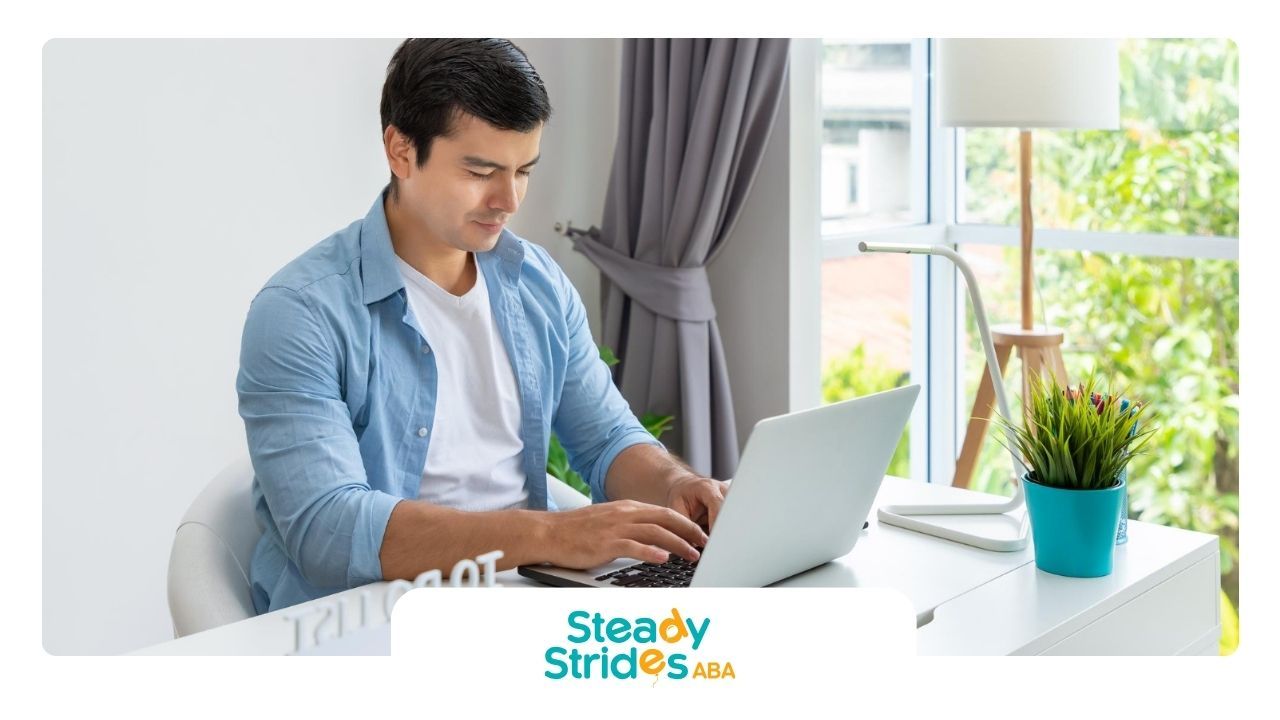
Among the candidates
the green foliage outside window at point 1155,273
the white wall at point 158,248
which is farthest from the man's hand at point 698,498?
the green foliage outside window at point 1155,273

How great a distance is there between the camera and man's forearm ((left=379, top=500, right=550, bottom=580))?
1.24 meters

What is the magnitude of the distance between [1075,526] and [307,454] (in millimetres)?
812

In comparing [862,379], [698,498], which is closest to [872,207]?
[862,379]

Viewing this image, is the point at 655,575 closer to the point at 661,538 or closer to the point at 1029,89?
the point at 661,538

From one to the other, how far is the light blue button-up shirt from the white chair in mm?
25

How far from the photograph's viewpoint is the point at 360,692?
107 cm

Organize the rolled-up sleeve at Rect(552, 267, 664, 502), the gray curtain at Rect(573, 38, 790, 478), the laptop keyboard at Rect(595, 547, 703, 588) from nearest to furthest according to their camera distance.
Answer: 1. the laptop keyboard at Rect(595, 547, 703, 588)
2. the rolled-up sleeve at Rect(552, 267, 664, 502)
3. the gray curtain at Rect(573, 38, 790, 478)

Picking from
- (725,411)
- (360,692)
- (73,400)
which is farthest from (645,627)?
(725,411)

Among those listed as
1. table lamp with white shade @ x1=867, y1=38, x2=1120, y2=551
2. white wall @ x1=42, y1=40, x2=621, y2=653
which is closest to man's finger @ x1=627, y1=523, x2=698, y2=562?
white wall @ x1=42, y1=40, x2=621, y2=653

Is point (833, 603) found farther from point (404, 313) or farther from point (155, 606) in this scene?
point (155, 606)

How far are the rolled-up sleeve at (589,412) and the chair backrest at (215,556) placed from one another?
1.41 feet

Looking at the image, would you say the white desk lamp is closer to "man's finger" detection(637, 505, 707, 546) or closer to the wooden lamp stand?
"man's finger" detection(637, 505, 707, 546)

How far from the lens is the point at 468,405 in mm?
1492
